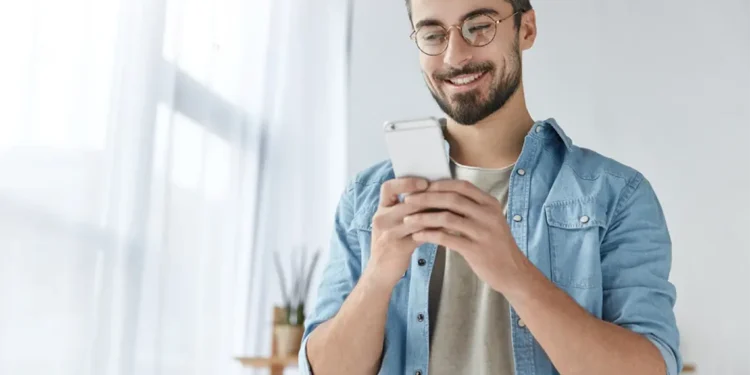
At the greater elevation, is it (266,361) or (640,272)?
(640,272)

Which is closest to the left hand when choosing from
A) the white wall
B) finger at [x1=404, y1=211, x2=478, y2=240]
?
finger at [x1=404, y1=211, x2=478, y2=240]

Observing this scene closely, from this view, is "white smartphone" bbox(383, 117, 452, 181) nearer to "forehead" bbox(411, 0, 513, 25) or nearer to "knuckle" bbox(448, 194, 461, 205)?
"knuckle" bbox(448, 194, 461, 205)

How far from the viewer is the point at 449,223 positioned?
88 centimetres

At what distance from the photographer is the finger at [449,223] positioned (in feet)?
2.88

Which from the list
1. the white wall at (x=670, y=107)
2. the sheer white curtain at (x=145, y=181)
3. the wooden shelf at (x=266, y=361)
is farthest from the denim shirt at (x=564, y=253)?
the white wall at (x=670, y=107)

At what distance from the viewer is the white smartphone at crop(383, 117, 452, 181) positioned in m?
0.87

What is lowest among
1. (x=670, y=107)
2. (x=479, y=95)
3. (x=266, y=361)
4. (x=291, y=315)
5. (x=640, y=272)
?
(x=266, y=361)

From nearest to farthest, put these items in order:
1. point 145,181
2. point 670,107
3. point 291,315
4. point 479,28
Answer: point 479,28
point 145,181
point 291,315
point 670,107

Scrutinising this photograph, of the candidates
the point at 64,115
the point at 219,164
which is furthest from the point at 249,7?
the point at 64,115

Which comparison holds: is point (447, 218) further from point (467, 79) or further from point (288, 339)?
point (288, 339)

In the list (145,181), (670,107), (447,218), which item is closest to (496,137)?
(447,218)

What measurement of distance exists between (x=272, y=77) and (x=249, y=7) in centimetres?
28

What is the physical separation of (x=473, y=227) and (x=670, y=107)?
7.53 feet

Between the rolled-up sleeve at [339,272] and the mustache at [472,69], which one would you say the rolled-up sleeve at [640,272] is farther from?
the rolled-up sleeve at [339,272]
